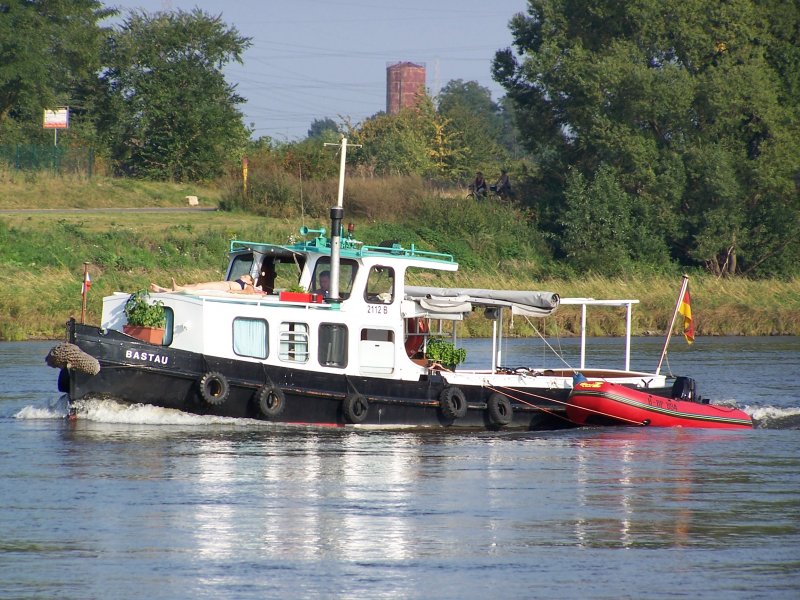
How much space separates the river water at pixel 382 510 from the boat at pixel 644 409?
38 centimetres

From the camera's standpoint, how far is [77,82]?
66375 millimetres

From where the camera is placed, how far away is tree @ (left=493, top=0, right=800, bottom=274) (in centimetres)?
5319

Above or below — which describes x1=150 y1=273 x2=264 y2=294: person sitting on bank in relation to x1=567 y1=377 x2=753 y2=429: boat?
above

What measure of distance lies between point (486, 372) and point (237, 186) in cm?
3440

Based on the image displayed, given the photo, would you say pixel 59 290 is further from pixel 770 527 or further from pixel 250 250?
pixel 770 527

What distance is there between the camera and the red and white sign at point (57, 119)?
62031 mm

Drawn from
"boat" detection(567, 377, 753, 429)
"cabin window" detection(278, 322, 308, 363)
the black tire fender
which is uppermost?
"cabin window" detection(278, 322, 308, 363)

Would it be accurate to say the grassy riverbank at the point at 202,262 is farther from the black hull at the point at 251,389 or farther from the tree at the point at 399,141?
the black hull at the point at 251,389

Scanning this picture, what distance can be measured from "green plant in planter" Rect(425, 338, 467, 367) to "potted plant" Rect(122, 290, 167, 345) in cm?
485

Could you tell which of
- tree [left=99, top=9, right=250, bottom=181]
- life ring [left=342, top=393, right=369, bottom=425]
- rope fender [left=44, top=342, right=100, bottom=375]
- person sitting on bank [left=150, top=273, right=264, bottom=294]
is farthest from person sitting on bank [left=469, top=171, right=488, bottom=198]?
rope fender [left=44, top=342, right=100, bottom=375]

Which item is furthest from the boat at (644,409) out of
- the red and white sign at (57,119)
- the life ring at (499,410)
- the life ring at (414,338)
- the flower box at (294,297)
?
the red and white sign at (57,119)

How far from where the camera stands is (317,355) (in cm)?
2073

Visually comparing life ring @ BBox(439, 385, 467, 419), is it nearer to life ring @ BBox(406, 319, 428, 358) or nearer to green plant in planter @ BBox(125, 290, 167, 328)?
life ring @ BBox(406, 319, 428, 358)

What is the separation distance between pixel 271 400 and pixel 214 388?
94 cm
